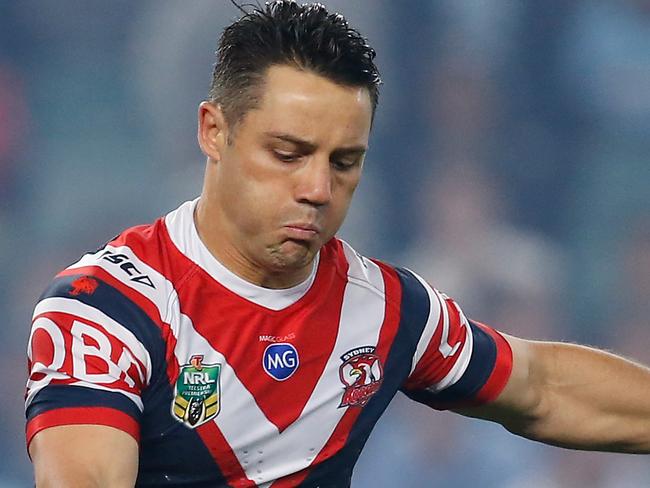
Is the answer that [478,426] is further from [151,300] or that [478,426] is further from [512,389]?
[151,300]

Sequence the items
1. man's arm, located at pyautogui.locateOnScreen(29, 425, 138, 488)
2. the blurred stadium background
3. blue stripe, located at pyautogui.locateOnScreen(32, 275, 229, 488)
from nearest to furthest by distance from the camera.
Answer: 1. man's arm, located at pyautogui.locateOnScreen(29, 425, 138, 488)
2. blue stripe, located at pyautogui.locateOnScreen(32, 275, 229, 488)
3. the blurred stadium background

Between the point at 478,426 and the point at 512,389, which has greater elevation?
the point at 512,389

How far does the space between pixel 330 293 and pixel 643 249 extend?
2281mm

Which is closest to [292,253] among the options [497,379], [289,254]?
[289,254]

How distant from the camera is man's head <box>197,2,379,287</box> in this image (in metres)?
2.08

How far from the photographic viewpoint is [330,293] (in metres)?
2.35

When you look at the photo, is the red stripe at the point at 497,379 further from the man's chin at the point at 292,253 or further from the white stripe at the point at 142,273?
the white stripe at the point at 142,273

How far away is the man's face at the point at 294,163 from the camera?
2.07 m

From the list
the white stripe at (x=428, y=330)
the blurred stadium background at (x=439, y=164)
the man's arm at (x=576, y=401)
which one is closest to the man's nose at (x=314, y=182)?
the white stripe at (x=428, y=330)

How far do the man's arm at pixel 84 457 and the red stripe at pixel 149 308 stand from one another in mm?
182

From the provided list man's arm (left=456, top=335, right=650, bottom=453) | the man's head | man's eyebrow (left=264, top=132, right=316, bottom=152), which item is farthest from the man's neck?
man's arm (left=456, top=335, right=650, bottom=453)

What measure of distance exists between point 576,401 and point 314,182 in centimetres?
85

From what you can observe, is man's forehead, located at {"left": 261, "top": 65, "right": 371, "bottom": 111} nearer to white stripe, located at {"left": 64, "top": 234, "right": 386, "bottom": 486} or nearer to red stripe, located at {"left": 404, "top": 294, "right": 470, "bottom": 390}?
white stripe, located at {"left": 64, "top": 234, "right": 386, "bottom": 486}

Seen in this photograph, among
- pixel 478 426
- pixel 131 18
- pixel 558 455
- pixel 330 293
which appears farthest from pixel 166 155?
pixel 330 293
